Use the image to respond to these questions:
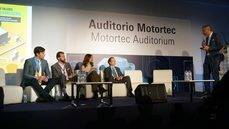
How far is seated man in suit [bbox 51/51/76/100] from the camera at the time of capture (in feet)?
18.5

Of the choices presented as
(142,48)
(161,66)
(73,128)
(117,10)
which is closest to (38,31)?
(117,10)

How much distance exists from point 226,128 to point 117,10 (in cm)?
577

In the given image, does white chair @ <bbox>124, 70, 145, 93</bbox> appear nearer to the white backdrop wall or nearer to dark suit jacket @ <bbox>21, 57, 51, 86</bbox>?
the white backdrop wall

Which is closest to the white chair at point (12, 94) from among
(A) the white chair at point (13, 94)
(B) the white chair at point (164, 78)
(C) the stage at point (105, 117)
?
(A) the white chair at point (13, 94)

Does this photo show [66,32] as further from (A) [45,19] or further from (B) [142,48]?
(B) [142,48]

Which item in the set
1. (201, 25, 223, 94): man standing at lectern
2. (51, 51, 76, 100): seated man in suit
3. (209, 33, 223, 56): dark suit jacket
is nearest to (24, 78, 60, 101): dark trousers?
(51, 51, 76, 100): seated man in suit

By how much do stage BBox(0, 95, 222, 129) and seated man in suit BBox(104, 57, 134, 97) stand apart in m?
2.04

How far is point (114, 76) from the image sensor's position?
20.7 feet

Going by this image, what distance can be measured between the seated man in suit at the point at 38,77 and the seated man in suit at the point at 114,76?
1137 millimetres

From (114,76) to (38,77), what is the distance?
161cm

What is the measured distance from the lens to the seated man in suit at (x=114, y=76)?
20.5 ft

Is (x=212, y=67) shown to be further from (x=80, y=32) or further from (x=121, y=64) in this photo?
(x=80, y=32)

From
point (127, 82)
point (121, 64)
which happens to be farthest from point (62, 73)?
point (121, 64)

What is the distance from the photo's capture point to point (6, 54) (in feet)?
19.7
